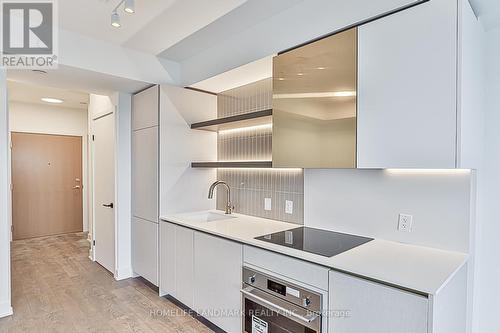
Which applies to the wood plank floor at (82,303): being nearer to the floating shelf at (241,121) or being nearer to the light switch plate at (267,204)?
the light switch plate at (267,204)

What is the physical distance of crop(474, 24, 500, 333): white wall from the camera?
1.86 metres

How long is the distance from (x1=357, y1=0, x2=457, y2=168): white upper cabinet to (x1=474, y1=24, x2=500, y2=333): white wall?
27.5 inches

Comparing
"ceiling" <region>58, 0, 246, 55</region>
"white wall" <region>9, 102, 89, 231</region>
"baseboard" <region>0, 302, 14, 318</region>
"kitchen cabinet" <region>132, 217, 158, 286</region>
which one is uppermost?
"ceiling" <region>58, 0, 246, 55</region>

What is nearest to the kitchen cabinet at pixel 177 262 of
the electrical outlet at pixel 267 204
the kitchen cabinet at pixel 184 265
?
the kitchen cabinet at pixel 184 265

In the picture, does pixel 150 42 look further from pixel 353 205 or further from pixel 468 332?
pixel 468 332

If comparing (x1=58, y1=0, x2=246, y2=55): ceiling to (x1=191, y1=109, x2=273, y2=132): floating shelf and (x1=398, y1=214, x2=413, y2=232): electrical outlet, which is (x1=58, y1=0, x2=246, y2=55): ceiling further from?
(x1=398, y1=214, x2=413, y2=232): electrical outlet

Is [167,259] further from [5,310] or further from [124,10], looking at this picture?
[124,10]

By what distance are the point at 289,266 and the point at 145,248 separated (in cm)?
209

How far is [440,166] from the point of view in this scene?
4.85ft

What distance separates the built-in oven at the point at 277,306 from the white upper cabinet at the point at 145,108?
1.97m

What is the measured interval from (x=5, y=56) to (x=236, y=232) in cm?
247

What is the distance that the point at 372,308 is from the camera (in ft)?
4.69

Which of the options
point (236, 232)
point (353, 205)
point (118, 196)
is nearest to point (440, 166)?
point (353, 205)

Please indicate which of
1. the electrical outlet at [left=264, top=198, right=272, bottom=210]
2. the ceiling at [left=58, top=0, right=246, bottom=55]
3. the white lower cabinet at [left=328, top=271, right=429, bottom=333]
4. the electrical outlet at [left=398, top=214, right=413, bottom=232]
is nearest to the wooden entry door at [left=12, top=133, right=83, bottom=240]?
the ceiling at [left=58, top=0, right=246, bottom=55]
